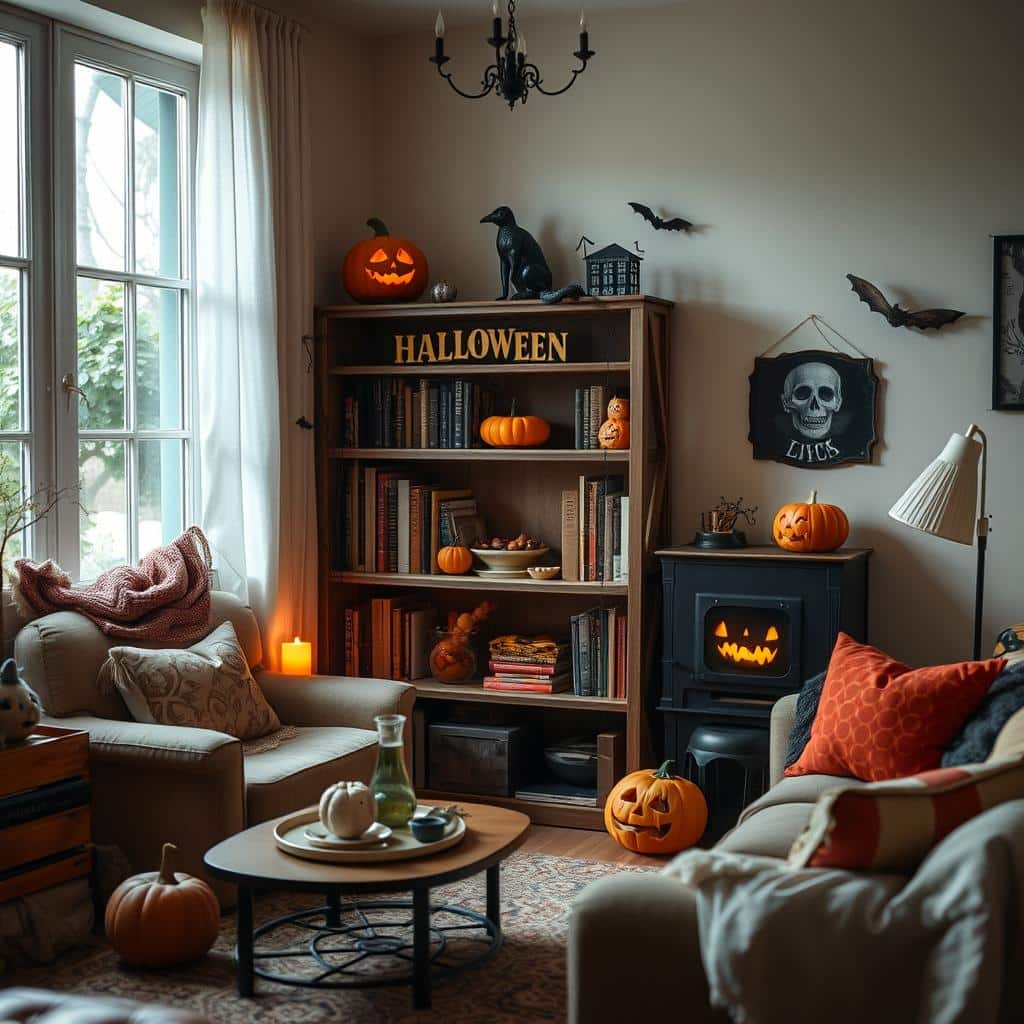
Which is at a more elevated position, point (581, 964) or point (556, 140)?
point (556, 140)

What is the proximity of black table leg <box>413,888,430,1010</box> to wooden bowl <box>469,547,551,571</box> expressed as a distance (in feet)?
6.20

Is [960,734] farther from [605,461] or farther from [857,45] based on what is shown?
[857,45]

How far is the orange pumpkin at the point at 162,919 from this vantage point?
3088mm

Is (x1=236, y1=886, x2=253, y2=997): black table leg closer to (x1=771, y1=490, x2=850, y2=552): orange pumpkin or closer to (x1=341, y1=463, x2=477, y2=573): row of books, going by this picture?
(x1=341, y1=463, x2=477, y2=573): row of books

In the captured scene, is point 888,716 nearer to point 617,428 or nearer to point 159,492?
point 617,428

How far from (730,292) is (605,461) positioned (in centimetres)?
73

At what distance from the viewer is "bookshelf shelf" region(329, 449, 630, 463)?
448 cm

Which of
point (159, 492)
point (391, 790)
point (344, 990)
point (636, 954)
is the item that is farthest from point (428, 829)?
point (159, 492)

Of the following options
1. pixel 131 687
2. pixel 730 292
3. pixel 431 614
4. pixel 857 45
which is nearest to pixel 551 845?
pixel 431 614

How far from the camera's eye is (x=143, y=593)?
394 centimetres

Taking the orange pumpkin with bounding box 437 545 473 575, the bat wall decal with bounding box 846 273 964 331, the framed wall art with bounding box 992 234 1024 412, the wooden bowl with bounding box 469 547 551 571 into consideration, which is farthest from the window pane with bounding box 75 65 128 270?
the framed wall art with bounding box 992 234 1024 412

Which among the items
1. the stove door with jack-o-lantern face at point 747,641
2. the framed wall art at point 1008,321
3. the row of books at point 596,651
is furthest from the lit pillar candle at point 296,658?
the framed wall art at point 1008,321

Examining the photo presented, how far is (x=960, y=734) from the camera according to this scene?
2.96 meters

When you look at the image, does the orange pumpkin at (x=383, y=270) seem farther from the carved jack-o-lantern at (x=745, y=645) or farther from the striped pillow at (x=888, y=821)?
the striped pillow at (x=888, y=821)
